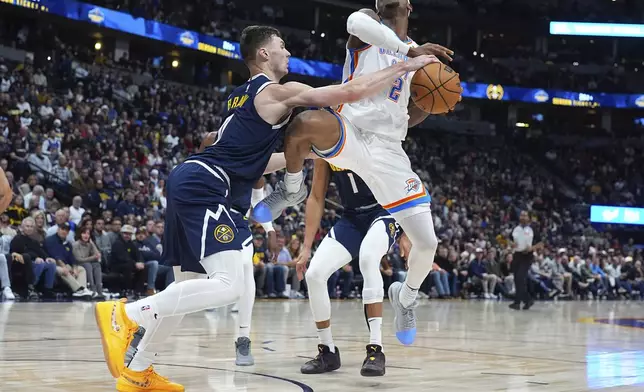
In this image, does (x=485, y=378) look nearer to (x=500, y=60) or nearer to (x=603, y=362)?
(x=603, y=362)

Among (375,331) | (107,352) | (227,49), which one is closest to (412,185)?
(375,331)

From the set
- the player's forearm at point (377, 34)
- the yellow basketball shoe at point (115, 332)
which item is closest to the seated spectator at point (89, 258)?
the player's forearm at point (377, 34)

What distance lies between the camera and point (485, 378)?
5027 millimetres

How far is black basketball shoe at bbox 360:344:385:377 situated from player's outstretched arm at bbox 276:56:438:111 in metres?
1.61

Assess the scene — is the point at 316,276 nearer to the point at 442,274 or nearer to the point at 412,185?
the point at 412,185

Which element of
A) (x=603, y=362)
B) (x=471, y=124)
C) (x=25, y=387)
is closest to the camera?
(x=25, y=387)

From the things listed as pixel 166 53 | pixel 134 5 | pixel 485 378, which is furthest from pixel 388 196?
pixel 166 53

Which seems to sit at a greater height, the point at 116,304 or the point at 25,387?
the point at 116,304

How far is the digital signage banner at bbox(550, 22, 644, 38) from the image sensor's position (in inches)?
1462

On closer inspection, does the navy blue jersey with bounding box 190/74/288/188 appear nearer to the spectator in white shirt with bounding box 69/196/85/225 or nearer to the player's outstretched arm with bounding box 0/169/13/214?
the player's outstretched arm with bounding box 0/169/13/214

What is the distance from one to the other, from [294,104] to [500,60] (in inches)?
1492

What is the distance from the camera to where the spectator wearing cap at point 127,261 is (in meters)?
12.9

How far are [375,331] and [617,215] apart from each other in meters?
31.5

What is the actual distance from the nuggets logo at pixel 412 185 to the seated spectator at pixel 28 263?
317 inches
